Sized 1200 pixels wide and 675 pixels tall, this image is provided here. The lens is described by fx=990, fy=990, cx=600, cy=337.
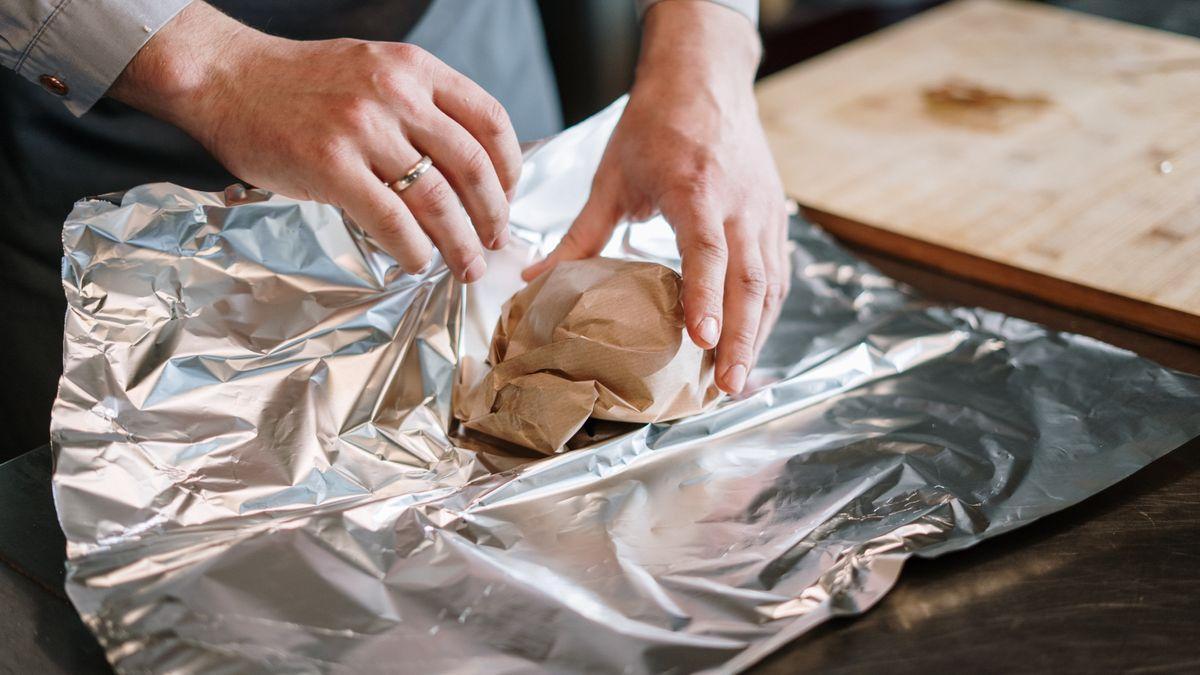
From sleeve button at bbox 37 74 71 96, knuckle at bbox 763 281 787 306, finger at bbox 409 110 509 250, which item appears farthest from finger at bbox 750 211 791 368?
sleeve button at bbox 37 74 71 96

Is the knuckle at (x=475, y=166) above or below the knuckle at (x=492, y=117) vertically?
below

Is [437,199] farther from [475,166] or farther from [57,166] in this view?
[57,166]

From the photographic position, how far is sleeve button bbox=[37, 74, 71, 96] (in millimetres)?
808

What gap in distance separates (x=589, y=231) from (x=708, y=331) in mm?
222

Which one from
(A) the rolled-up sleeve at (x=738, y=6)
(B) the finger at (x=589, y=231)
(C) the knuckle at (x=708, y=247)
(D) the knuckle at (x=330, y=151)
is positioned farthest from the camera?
(A) the rolled-up sleeve at (x=738, y=6)

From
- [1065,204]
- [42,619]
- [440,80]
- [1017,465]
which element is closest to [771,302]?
[1017,465]

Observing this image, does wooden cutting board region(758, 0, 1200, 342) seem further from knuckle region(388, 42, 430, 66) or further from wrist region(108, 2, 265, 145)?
wrist region(108, 2, 265, 145)

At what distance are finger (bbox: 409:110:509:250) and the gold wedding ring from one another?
0.01 m

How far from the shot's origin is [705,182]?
93 cm

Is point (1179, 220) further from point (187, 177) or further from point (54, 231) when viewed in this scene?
point (54, 231)

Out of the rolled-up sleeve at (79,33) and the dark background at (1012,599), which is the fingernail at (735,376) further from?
the rolled-up sleeve at (79,33)

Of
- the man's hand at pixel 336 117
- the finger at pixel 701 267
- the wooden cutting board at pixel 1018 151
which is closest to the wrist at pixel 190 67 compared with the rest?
the man's hand at pixel 336 117

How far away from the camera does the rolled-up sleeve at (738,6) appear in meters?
1.11

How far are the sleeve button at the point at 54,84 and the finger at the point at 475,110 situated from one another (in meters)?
0.31
